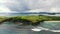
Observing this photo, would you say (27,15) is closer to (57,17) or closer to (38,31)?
(38,31)

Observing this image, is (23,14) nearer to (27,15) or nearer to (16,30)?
(27,15)

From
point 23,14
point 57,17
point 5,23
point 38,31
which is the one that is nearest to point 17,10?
point 23,14

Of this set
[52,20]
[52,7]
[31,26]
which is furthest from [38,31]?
[52,7]

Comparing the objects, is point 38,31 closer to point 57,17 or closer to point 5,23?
point 57,17

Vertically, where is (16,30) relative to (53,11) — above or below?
below

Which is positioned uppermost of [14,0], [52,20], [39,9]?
[14,0]

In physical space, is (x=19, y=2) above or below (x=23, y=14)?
above

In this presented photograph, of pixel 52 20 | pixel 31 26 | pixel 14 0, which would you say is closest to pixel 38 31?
pixel 31 26

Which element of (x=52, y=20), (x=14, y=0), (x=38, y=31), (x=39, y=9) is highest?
(x=14, y=0)
